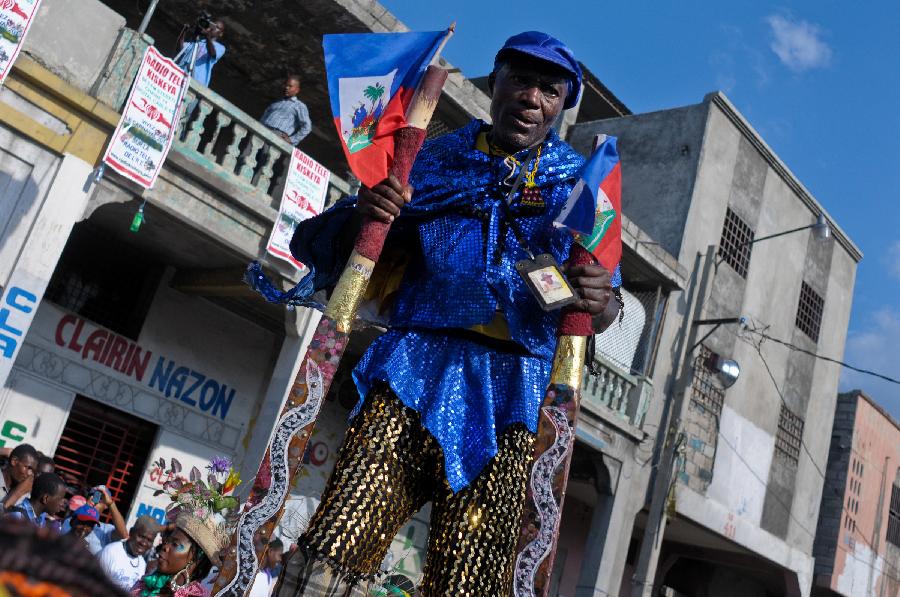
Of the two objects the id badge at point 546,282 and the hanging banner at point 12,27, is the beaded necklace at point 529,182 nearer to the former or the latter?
the id badge at point 546,282

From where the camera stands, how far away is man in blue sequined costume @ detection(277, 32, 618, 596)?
2.43m

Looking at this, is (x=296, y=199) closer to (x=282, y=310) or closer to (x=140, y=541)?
(x=282, y=310)

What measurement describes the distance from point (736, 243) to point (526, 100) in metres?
15.5

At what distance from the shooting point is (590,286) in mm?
2508

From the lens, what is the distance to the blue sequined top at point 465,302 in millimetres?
2553

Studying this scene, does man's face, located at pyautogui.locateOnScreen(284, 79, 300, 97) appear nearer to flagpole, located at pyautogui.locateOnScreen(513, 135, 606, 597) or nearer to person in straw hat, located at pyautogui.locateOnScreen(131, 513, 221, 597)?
person in straw hat, located at pyautogui.locateOnScreen(131, 513, 221, 597)

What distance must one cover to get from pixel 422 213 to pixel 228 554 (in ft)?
3.36

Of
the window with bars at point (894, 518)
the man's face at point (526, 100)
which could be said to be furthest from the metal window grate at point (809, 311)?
the man's face at point (526, 100)

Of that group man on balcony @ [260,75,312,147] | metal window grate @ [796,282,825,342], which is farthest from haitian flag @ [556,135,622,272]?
metal window grate @ [796,282,825,342]

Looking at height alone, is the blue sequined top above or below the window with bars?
below

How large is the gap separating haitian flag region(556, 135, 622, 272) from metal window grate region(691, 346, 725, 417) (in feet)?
45.7

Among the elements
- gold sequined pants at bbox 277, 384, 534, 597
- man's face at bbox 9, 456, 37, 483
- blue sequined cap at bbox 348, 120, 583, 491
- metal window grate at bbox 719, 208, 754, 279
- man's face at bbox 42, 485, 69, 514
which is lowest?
man's face at bbox 42, 485, 69, 514

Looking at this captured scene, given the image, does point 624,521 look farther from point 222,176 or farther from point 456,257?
point 456,257

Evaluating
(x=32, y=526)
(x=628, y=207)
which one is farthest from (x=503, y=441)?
(x=628, y=207)
